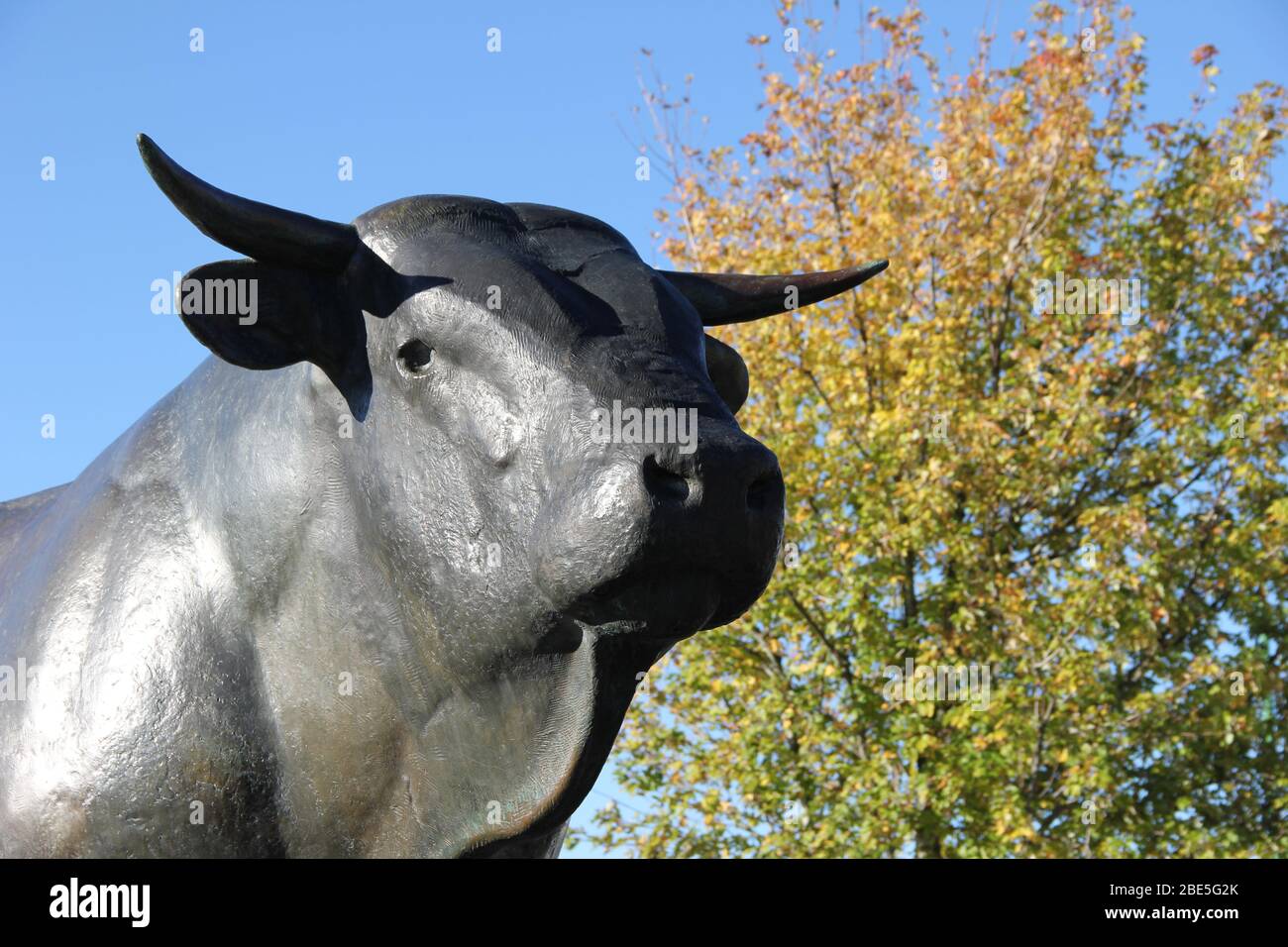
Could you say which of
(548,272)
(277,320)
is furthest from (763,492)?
(277,320)

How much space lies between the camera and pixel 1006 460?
51.2ft

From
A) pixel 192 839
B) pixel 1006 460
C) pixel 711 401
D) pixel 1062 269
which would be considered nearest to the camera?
pixel 711 401

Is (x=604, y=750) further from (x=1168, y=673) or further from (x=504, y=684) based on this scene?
(x=1168, y=673)

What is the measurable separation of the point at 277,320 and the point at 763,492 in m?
1.10

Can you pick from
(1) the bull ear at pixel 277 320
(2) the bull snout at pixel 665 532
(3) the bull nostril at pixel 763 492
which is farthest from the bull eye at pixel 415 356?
(3) the bull nostril at pixel 763 492

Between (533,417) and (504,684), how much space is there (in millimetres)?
503

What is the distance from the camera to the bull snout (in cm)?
252

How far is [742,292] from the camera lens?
359cm

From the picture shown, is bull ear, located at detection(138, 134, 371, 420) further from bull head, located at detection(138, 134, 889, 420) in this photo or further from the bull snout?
the bull snout

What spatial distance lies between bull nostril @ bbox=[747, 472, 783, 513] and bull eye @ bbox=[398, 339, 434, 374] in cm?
75

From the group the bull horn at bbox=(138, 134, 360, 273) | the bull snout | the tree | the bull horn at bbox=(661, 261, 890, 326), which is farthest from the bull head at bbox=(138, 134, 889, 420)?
the tree

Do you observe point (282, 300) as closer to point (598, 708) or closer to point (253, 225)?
point (253, 225)
